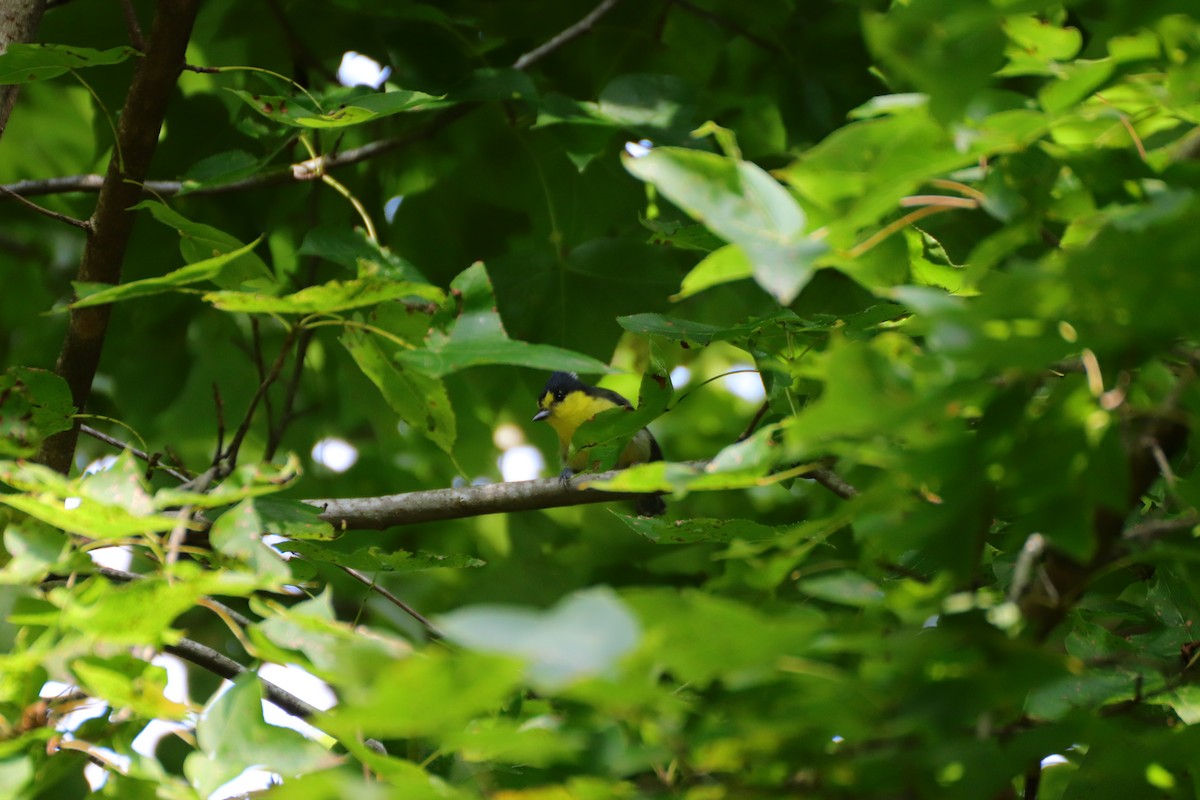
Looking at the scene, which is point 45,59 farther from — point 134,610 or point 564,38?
point 564,38

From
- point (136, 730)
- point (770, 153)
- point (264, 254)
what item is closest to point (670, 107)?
point (770, 153)

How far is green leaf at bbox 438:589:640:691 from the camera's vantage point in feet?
2.81

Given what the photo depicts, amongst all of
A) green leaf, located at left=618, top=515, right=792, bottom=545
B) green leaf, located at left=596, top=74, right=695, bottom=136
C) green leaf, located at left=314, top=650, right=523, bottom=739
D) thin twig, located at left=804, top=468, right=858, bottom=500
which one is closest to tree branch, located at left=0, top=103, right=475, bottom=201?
green leaf, located at left=596, top=74, right=695, bottom=136

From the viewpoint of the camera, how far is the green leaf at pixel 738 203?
1.15 meters

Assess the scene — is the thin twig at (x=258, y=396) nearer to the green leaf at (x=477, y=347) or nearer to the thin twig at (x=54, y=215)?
the green leaf at (x=477, y=347)

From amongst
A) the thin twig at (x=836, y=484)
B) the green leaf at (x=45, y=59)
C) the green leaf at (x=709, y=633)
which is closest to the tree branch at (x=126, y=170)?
the green leaf at (x=45, y=59)

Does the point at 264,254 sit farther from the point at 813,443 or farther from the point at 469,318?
the point at 813,443

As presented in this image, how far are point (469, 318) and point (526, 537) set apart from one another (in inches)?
113

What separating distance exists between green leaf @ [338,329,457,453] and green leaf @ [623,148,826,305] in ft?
3.16

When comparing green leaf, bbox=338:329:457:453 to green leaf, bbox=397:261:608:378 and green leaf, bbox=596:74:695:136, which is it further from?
green leaf, bbox=596:74:695:136

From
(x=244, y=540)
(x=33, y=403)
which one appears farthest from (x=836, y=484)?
(x=33, y=403)

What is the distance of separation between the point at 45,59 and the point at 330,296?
0.99 metres

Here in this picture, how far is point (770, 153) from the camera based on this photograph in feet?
12.0

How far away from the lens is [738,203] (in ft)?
3.96
